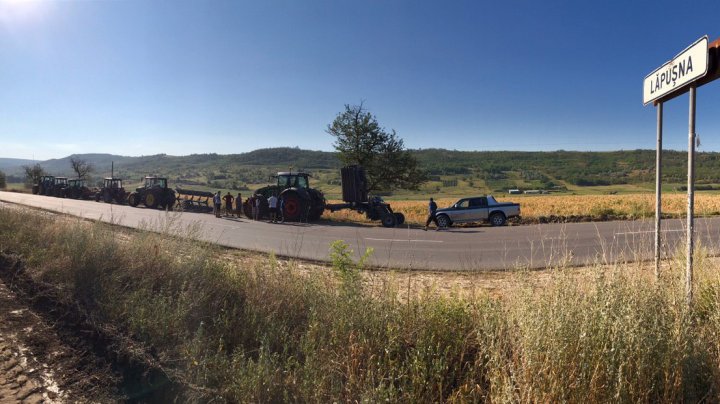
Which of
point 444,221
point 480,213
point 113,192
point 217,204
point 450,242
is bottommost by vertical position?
point 450,242

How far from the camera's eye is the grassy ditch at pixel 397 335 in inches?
105

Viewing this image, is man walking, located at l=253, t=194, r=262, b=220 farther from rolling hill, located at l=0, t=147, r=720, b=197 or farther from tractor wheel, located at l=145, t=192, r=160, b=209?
rolling hill, located at l=0, t=147, r=720, b=197

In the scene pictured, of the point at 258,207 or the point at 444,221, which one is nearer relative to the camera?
the point at 444,221

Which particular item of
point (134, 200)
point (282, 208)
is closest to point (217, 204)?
point (282, 208)

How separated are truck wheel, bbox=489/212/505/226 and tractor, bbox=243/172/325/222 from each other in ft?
28.3

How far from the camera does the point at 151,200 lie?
28547 mm

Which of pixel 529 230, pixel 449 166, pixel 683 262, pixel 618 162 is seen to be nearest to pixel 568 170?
pixel 618 162

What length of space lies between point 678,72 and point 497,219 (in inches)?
645

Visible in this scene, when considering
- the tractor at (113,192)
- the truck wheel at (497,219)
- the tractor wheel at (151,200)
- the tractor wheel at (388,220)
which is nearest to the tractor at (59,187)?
the tractor at (113,192)

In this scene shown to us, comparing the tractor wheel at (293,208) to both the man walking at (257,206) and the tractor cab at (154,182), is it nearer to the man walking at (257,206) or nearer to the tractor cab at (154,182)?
the man walking at (257,206)

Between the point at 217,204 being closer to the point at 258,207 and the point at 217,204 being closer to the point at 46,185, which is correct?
the point at 258,207

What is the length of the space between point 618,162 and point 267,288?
177 meters

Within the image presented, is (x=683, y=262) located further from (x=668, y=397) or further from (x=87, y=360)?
(x=87, y=360)

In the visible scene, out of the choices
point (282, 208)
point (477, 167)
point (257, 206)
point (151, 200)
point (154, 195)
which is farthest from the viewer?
point (477, 167)
